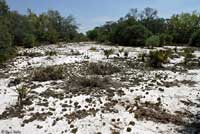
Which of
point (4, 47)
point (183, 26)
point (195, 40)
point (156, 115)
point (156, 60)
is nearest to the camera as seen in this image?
point (156, 115)

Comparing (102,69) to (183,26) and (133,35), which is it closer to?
(133,35)

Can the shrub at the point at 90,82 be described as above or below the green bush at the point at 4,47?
below

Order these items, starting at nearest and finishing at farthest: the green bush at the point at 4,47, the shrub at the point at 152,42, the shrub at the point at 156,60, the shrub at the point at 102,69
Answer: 1. the shrub at the point at 102,69
2. the shrub at the point at 156,60
3. the green bush at the point at 4,47
4. the shrub at the point at 152,42

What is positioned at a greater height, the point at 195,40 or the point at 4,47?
the point at 4,47

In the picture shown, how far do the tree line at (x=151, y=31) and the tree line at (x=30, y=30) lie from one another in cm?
441

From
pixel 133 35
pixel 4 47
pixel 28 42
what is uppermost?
pixel 133 35

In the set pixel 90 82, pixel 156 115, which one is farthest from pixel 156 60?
pixel 156 115

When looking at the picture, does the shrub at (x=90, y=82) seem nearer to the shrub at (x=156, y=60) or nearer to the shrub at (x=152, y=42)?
the shrub at (x=156, y=60)

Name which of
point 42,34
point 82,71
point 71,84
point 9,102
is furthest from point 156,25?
point 9,102

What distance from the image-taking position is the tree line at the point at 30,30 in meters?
30.2

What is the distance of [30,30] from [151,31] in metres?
19.0

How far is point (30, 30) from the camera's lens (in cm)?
4934

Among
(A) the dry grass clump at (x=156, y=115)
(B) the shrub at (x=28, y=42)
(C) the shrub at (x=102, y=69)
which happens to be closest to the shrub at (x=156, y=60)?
(C) the shrub at (x=102, y=69)

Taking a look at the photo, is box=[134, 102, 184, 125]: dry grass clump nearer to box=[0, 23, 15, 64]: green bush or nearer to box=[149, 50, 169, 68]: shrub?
box=[149, 50, 169, 68]: shrub
